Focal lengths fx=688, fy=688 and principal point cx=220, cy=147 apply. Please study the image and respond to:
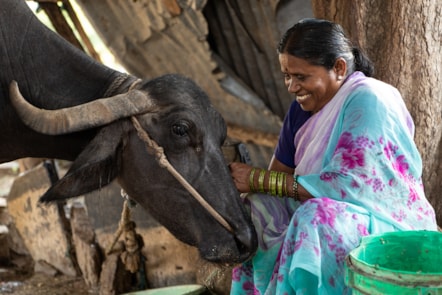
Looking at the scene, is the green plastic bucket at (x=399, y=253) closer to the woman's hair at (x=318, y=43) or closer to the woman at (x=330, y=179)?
the woman at (x=330, y=179)

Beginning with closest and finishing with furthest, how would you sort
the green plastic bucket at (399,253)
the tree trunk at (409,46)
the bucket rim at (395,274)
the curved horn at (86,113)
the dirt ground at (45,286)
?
the bucket rim at (395,274), the green plastic bucket at (399,253), the curved horn at (86,113), the tree trunk at (409,46), the dirt ground at (45,286)

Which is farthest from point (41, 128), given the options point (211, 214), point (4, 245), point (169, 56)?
point (4, 245)

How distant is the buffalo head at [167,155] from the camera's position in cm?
261

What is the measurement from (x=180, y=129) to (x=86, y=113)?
0.36m

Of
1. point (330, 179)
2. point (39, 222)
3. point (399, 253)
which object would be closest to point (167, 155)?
point (330, 179)

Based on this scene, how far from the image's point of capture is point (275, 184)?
8.84ft

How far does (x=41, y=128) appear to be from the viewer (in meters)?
2.59

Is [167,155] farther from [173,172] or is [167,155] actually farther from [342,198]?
[342,198]

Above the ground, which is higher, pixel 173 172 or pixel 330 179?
pixel 173 172

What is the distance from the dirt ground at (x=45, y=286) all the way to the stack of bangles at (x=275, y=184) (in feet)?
9.42

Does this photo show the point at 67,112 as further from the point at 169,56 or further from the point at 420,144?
the point at 169,56

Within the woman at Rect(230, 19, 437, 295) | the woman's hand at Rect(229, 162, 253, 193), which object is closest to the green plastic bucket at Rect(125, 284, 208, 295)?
the woman at Rect(230, 19, 437, 295)

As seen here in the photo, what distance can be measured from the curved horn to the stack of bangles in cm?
49

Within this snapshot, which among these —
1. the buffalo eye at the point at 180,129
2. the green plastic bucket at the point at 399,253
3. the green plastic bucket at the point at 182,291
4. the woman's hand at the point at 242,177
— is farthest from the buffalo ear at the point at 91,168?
the green plastic bucket at the point at 182,291
